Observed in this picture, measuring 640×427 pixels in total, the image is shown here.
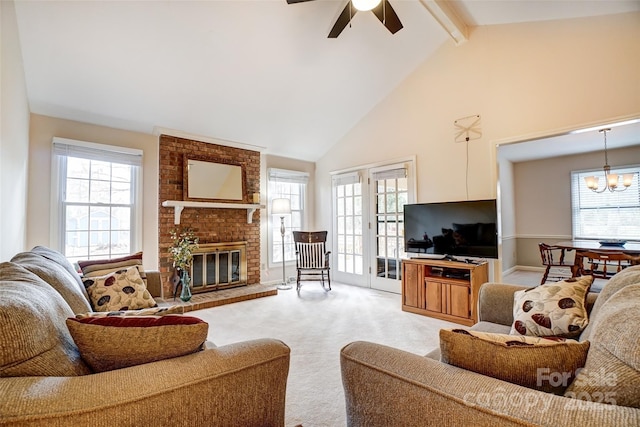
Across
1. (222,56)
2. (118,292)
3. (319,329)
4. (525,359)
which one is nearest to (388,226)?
(319,329)

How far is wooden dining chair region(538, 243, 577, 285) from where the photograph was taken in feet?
14.7

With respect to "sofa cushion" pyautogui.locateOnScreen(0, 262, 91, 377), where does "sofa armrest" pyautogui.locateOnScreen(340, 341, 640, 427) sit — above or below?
below

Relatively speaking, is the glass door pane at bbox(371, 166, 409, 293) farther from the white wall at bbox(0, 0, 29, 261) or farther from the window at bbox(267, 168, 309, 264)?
the white wall at bbox(0, 0, 29, 261)

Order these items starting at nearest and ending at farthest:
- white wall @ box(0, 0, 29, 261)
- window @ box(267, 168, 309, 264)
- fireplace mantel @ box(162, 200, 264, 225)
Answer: white wall @ box(0, 0, 29, 261) → fireplace mantel @ box(162, 200, 264, 225) → window @ box(267, 168, 309, 264)

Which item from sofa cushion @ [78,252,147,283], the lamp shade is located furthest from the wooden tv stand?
sofa cushion @ [78,252,147,283]

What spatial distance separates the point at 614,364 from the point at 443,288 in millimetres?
2868

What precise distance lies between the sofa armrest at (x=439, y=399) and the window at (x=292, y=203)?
14.8ft

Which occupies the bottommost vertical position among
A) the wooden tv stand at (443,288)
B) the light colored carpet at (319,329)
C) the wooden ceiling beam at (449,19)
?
the light colored carpet at (319,329)

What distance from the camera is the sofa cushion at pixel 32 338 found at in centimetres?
80

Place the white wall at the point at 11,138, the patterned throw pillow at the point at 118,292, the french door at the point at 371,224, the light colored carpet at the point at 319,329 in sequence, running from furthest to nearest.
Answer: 1. the french door at the point at 371,224
2. the patterned throw pillow at the point at 118,292
3. the white wall at the point at 11,138
4. the light colored carpet at the point at 319,329

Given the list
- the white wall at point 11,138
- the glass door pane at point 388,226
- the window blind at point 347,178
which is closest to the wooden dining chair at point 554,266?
the glass door pane at point 388,226

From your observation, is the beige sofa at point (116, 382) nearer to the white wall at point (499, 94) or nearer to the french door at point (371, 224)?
the white wall at point (499, 94)

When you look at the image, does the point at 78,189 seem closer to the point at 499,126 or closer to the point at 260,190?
the point at 260,190

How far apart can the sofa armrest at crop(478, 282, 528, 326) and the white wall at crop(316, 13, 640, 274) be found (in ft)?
6.12
